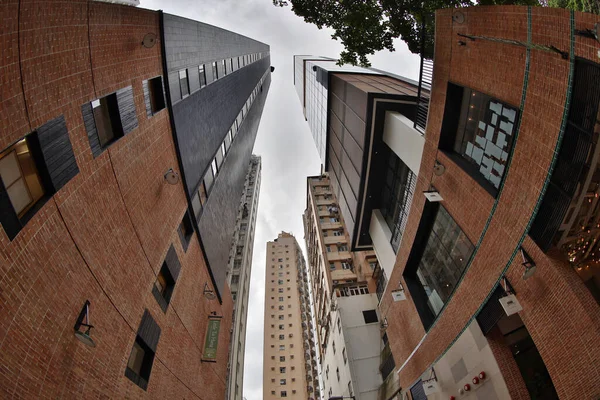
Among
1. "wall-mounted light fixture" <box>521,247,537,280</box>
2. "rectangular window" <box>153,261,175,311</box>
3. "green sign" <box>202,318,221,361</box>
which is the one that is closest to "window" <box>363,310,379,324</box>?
"green sign" <box>202,318,221,361</box>

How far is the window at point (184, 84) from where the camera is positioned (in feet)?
46.1

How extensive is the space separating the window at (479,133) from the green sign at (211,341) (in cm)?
1517

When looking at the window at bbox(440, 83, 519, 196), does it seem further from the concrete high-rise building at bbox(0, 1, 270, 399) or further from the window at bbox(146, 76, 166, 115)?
the window at bbox(146, 76, 166, 115)

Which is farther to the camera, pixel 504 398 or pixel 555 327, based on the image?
pixel 504 398

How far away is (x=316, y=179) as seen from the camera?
172ft

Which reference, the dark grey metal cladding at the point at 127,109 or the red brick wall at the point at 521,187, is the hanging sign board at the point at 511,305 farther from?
the dark grey metal cladding at the point at 127,109

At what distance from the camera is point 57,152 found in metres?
6.27

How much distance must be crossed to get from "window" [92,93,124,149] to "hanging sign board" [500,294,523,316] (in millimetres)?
11857

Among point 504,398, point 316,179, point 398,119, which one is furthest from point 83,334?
point 316,179

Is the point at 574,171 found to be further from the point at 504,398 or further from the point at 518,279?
the point at 504,398

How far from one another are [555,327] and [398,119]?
9954 mm

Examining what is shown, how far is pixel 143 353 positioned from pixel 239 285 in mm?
32598

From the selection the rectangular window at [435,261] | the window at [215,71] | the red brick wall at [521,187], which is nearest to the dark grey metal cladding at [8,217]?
the red brick wall at [521,187]

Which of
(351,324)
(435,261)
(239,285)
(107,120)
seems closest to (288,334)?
(239,285)
